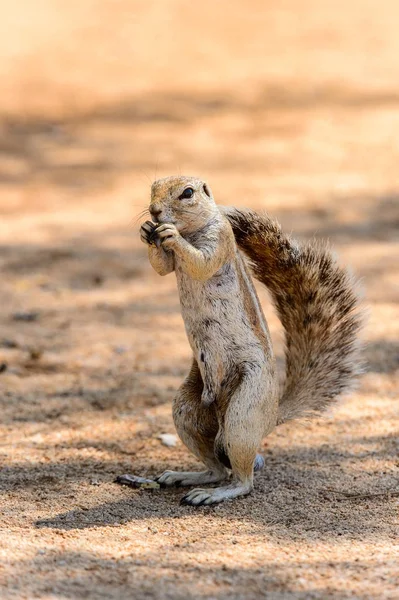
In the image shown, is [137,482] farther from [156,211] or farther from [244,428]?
[156,211]

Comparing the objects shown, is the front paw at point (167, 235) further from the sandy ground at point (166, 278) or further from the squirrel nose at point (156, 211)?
the sandy ground at point (166, 278)

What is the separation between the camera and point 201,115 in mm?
11477

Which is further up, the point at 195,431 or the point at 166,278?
the point at 166,278

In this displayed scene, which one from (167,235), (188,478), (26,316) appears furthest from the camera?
(26,316)

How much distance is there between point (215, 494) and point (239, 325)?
76cm

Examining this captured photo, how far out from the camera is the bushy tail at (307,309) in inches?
173

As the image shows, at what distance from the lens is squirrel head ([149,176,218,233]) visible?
4.02m

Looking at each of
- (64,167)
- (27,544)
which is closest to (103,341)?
(27,544)

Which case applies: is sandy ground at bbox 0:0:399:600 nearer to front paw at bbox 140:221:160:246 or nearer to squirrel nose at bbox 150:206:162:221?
front paw at bbox 140:221:160:246

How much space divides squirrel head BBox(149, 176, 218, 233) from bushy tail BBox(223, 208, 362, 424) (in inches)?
12.9

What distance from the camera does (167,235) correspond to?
3.90 meters

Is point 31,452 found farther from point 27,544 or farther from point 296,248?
point 296,248

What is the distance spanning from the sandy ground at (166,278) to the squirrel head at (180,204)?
1228 millimetres

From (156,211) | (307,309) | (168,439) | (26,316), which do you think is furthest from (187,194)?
(26,316)
